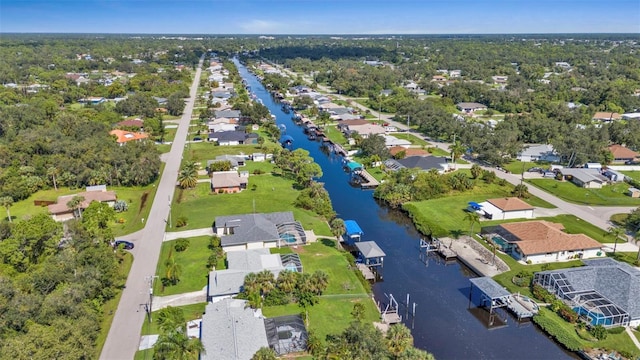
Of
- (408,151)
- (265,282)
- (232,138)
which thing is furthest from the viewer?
(232,138)

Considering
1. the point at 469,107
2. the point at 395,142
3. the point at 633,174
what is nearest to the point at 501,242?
the point at 633,174

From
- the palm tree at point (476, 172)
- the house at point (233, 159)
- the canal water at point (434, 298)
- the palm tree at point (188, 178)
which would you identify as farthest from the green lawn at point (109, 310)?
the palm tree at point (476, 172)

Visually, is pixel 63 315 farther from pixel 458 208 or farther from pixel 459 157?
pixel 459 157

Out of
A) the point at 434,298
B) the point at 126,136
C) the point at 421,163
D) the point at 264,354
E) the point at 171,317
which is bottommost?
the point at 434,298

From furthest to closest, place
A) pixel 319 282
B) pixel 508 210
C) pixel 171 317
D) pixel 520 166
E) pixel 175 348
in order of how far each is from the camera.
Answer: pixel 520 166
pixel 508 210
pixel 319 282
pixel 171 317
pixel 175 348

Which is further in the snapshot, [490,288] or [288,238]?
[288,238]

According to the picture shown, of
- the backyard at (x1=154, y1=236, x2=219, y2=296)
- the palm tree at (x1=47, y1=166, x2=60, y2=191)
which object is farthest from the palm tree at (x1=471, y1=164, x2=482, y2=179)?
the palm tree at (x1=47, y1=166, x2=60, y2=191)

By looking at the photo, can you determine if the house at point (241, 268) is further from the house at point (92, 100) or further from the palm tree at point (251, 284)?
the house at point (92, 100)

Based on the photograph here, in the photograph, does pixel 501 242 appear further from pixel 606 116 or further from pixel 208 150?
pixel 606 116

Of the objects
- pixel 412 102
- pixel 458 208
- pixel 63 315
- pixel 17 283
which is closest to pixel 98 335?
pixel 63 315
